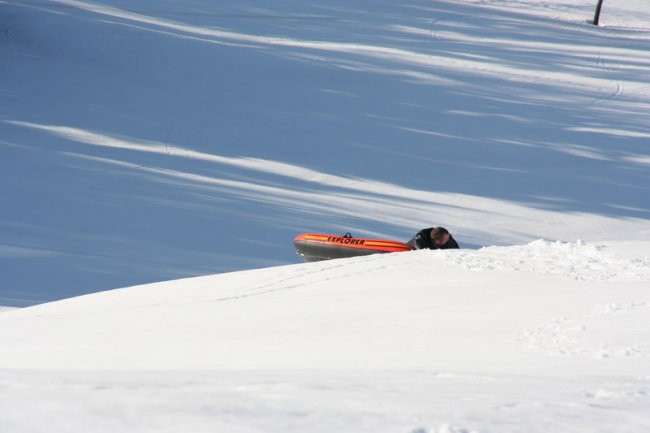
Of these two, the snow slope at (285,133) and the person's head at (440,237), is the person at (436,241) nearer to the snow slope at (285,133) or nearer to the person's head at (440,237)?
the person's head at (440,237)

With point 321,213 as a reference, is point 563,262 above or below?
below

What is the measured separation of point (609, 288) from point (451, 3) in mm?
30409

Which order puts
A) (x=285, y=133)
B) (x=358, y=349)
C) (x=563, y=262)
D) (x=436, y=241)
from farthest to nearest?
(x=285, y=133) < (x=436, y=241) < (x=563, y=262) < (x=358, y=349)

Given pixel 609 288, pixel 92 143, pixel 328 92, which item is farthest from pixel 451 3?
pixel 609 288

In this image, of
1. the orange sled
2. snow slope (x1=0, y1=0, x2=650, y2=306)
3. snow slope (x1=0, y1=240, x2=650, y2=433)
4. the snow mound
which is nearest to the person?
the orange sled

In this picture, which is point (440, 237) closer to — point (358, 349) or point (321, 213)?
point (358, 349)

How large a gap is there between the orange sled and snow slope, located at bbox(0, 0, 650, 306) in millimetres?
1931

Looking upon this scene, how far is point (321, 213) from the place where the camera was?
49.3 ft

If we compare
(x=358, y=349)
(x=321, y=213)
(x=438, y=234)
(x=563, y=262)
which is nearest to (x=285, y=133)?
(x=321, y=213)

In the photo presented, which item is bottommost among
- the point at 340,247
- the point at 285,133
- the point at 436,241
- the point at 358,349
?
the point at 358,349

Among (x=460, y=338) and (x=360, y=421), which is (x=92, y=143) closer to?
(x=460, y=338)

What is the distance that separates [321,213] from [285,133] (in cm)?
494

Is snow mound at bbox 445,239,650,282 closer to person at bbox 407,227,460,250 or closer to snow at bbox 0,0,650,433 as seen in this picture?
snow at bbox 0,0,650,433

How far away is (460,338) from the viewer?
5.20m
